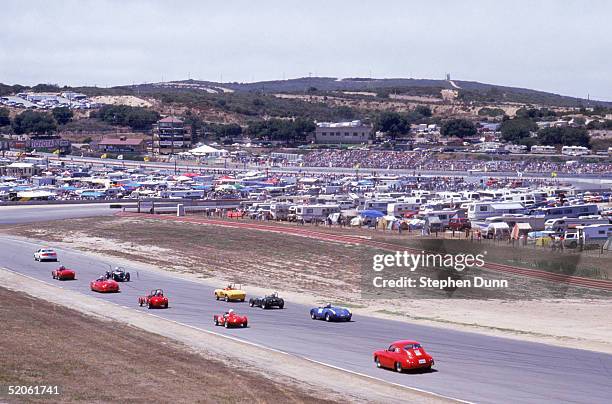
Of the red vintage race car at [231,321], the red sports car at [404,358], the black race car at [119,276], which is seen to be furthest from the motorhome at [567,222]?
the red sports car at [404,358]

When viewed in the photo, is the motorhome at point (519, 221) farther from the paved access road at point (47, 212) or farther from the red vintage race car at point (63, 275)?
the paved access road at point (47, 212)

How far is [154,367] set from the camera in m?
26.1

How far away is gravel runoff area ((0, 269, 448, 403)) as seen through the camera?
2284cm

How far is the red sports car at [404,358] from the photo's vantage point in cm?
2831

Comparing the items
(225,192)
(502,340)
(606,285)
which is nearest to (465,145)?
(225,192)

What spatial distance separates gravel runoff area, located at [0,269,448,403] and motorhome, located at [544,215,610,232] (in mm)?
42570

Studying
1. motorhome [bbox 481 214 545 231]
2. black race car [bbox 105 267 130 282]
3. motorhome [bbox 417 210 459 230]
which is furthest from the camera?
motorhome [bbox 417 210 459 230]

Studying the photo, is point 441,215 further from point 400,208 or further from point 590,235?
point 590,235

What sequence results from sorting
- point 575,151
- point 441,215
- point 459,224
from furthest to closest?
point 575,151 < point 441,215 < point 459,224

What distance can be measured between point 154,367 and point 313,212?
60863 millimetres

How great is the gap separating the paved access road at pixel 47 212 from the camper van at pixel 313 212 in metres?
20.0

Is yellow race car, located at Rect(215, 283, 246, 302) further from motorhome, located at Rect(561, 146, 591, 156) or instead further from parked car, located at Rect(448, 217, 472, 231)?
motorhome, located at Rect(561, 146, 591, 156)
